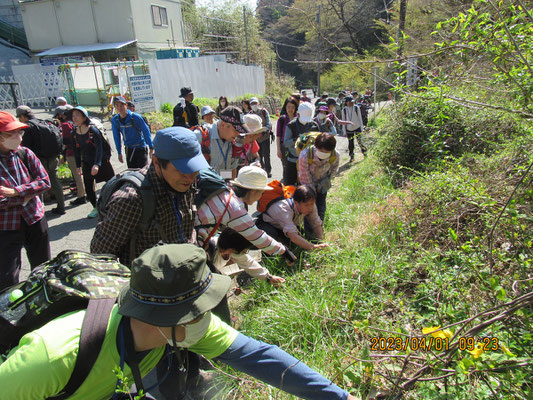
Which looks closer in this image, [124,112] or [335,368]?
[335,368]

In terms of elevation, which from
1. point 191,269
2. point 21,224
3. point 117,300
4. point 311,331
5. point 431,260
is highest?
point 191,269

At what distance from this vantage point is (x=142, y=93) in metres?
14.4

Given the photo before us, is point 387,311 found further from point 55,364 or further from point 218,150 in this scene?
point 218,150

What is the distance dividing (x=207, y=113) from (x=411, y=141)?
3.65 m

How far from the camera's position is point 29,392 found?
3.99ft

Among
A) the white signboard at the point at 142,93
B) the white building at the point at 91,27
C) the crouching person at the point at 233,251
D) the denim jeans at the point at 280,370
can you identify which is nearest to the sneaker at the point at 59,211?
the crouching person at the point at 233,251

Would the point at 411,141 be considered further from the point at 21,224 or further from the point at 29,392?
the point at 29,392

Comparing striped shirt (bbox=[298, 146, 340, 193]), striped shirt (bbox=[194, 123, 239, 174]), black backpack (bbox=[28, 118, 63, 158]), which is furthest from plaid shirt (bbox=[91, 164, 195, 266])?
black backpack (bbox=[28, 118, 63, 158])

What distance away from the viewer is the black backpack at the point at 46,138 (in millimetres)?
5559

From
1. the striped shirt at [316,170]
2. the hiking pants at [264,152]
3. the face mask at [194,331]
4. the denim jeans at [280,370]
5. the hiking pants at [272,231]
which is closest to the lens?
the face mask at [194,331]

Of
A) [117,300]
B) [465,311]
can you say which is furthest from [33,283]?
[465,311]

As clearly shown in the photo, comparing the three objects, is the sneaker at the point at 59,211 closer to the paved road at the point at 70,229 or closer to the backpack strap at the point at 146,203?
the paved road at the point at 70,229

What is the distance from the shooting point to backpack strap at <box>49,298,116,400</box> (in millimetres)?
1282

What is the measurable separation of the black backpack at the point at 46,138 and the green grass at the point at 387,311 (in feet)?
13.8
